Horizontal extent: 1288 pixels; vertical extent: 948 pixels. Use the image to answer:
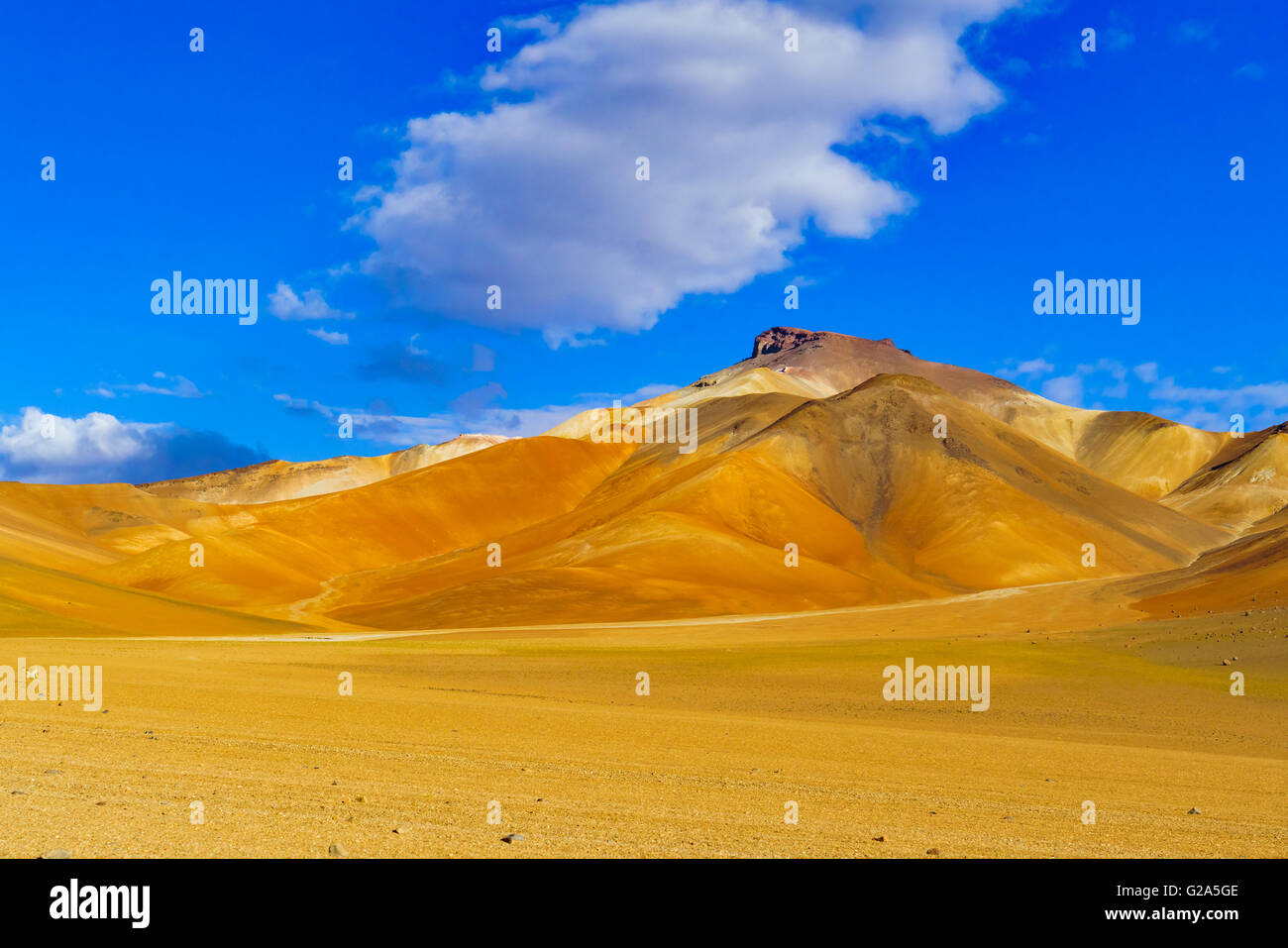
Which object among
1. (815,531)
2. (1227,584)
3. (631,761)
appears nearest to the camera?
(631,761)

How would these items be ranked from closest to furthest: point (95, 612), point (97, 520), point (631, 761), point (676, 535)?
point (631, 761) < point (95, 612) < point (676, 535) < point (97, 520)

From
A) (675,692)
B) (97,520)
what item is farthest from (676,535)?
(97,520)

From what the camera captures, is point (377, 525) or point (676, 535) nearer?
point (676, 535)

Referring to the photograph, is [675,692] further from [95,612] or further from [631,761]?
[95,612]
